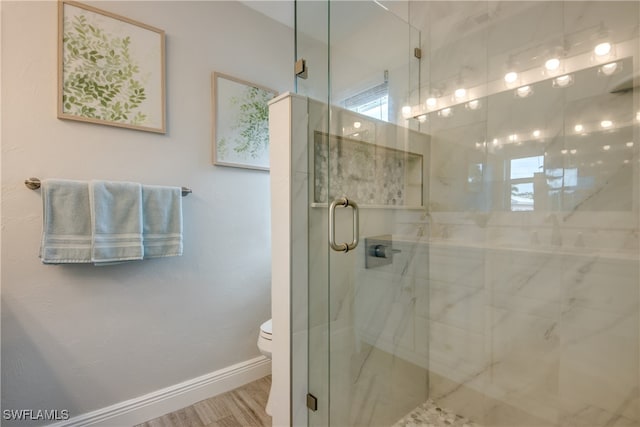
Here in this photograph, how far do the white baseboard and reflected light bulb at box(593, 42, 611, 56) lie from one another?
8.02ft

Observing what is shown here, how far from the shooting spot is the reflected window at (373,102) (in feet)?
4.68

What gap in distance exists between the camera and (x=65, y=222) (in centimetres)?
135

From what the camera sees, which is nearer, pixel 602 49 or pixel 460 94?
pixel 602 49

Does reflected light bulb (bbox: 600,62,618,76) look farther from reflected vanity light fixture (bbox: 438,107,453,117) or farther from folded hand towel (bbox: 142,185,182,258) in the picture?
folded hand towel (bbox: 142,185,182,258)

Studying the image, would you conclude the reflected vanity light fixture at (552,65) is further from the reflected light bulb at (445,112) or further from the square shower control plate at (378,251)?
the square shower control plate at (378,251)

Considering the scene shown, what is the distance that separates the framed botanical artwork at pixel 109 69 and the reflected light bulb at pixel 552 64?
195 cm

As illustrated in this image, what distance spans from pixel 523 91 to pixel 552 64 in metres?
0.14

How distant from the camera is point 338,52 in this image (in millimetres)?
1411

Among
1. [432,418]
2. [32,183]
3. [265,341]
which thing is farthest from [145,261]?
[432,418]

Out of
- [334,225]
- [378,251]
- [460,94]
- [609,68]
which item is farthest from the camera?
[460,94]

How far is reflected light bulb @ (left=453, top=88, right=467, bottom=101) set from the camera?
5.16 feet

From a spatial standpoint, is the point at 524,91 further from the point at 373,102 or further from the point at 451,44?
the point at 373,102

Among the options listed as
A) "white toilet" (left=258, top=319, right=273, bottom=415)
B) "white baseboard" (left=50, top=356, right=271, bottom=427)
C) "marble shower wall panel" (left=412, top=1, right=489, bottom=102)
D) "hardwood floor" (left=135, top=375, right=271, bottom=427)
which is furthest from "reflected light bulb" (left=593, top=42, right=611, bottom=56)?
"white baseboard" (left=50, top=356, right=271, bottom=427)

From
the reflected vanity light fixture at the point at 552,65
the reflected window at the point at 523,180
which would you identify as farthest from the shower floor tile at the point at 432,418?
the reflected vanity light fixture at the point at 552,65
